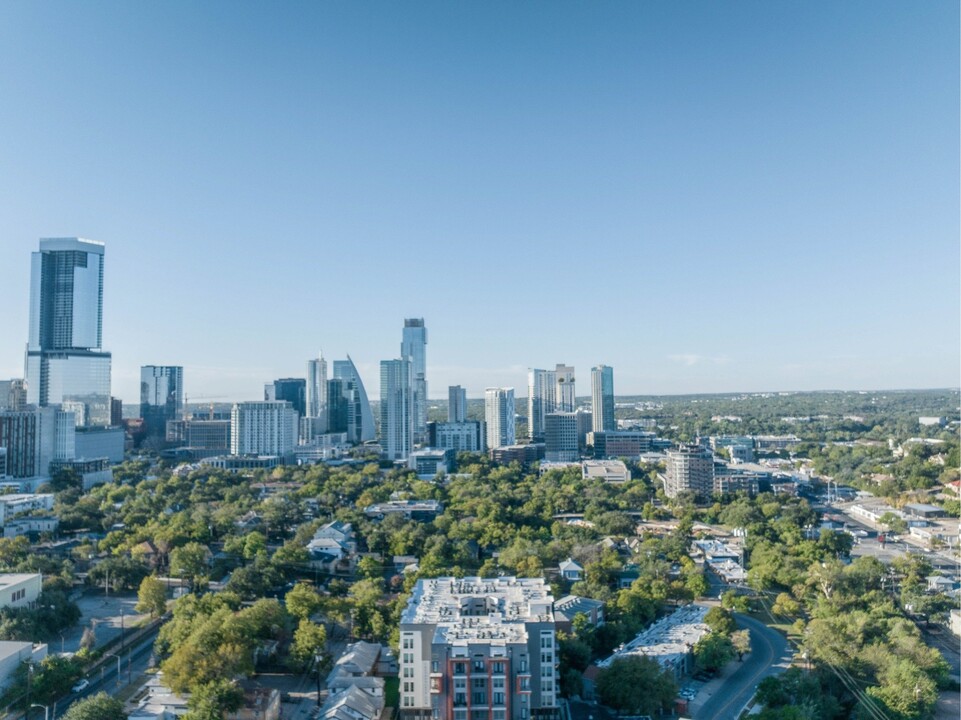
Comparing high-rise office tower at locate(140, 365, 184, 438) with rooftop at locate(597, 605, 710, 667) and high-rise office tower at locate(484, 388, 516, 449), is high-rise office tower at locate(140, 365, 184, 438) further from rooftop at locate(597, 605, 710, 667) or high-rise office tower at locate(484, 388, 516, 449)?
rooftop at locate(597, 605, 710, 667)

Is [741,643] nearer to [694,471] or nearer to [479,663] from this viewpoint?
[479,663]

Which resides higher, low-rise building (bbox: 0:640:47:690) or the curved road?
low-rise building (bbox: 0:640:47:690)

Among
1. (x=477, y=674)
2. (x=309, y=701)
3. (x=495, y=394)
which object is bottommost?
(x=309, y=701)

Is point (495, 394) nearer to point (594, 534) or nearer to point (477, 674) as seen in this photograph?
point (594, 534)

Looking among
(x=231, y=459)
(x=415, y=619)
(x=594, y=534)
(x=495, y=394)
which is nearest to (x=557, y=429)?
(x=495, y=394)

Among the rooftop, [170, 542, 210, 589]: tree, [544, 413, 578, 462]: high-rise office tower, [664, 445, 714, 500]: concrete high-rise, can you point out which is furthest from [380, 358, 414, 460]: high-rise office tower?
the rooftop

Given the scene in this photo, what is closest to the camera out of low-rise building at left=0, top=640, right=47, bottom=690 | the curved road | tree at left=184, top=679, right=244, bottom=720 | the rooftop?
tree at left=184, top=679, right=244, bottom=720

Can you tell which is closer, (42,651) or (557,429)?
(42,651)

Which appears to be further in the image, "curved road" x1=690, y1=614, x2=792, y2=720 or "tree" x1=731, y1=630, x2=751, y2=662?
"tree" x1=731, y1=630, x2=751, y2=662
